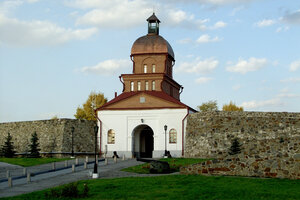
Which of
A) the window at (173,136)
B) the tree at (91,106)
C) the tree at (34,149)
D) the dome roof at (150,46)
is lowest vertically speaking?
the tree at (34,149)

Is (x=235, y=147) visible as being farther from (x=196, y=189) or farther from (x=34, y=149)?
(x=196, y=189)

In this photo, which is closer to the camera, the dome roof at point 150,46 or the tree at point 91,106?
the dome roof at point 150,46

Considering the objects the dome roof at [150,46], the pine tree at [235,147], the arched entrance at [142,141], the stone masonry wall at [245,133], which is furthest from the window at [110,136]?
the pine tree at [235,147]

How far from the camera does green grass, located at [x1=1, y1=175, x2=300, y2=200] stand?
16938 millimetres

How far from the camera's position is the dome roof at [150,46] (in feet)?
156

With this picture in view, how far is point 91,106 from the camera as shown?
232 ft

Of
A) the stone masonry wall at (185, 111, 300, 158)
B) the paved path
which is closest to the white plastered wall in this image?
the stone masonry wall at (185, 111, 300, 158)

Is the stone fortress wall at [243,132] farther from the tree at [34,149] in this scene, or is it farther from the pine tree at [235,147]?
the tree at [34,149]

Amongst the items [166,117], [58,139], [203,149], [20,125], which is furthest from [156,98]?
[20,125]

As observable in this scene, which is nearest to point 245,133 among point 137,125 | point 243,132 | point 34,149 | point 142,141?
point 243,132

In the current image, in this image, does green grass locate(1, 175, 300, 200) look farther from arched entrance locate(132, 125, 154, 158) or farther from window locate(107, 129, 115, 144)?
arched entrance locate(132, 125, 154, 158)

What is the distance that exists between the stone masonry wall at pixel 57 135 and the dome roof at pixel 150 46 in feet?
29.7

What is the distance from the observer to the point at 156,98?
143ft

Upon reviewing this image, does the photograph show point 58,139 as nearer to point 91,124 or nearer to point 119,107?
point 91,124
